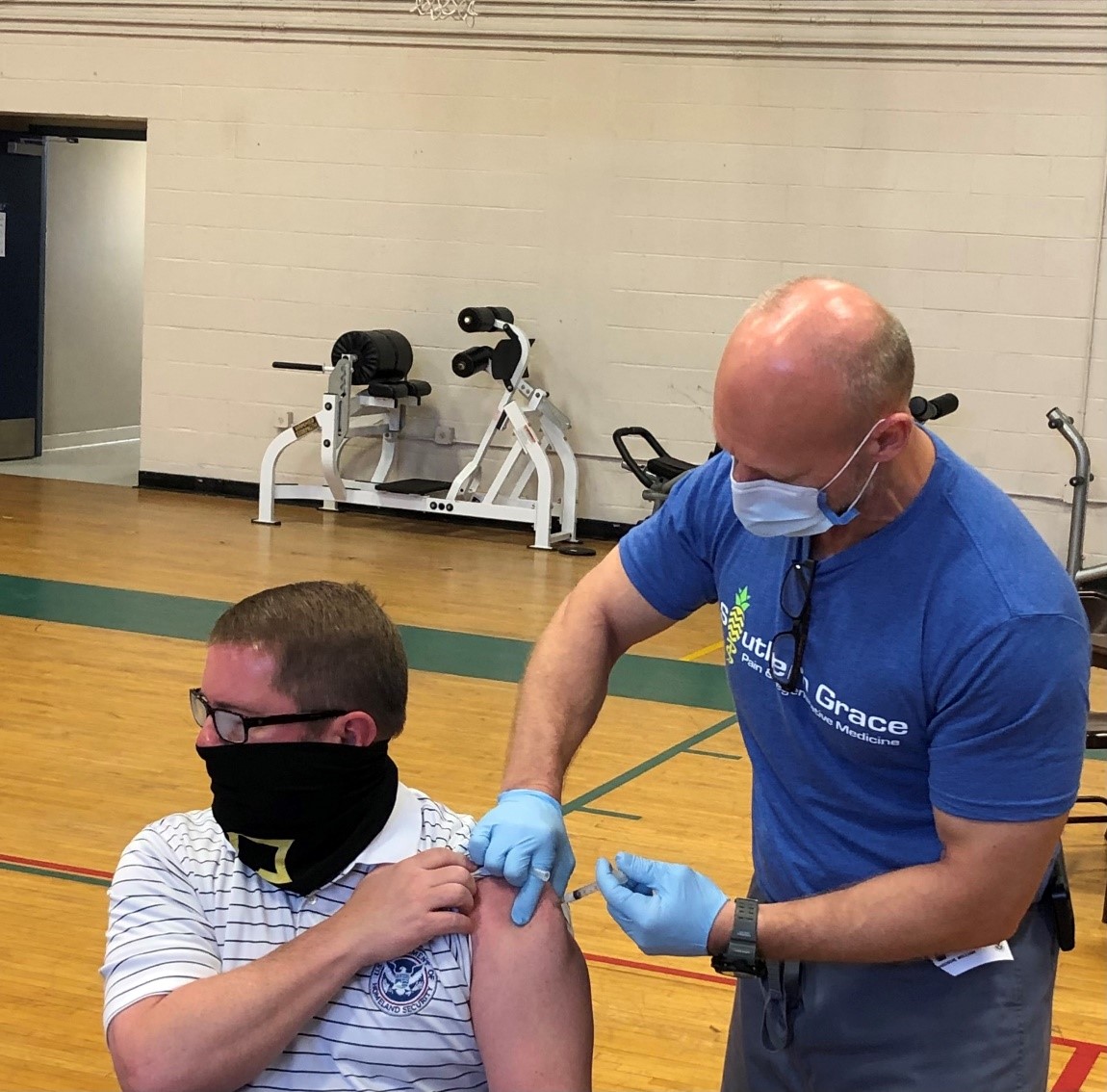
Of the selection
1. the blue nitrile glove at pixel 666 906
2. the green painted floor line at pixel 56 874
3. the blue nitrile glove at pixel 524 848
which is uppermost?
the blue nitrile glove at pixel 524 848

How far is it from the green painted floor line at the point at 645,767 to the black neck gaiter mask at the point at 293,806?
223 centimetres

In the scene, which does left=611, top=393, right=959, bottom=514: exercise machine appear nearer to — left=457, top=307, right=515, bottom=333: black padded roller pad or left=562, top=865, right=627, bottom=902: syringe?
left=457, top=307, right=515, bottom=333: black padded roller pad

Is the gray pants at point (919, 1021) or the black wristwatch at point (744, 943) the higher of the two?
the black wristwatch at point (744, 943)

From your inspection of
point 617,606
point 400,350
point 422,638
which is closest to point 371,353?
point 400,350

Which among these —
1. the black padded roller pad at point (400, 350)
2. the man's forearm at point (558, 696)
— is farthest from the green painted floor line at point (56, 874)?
the black padded roller pad at point (400, 350)

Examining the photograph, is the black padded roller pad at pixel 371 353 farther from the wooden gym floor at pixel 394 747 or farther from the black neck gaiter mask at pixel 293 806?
the black neck gaiter mask at pixel 293 806

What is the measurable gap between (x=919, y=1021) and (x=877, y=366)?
71 cm

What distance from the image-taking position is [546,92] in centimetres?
837

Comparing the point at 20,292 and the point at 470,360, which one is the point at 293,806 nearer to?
the point at 470,360

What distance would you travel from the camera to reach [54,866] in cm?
345

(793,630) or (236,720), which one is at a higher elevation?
(793,630)

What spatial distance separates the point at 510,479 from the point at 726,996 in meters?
6.08

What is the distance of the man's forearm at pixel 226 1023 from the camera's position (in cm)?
137

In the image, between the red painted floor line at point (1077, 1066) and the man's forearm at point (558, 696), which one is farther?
the red painted floor line at point (1077, 1066)
